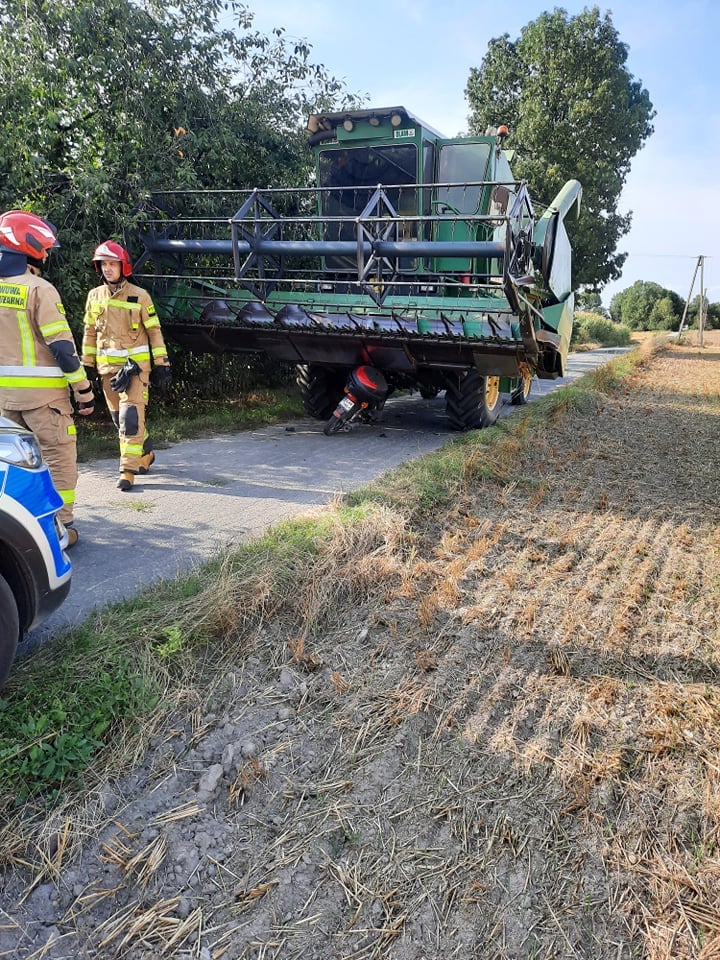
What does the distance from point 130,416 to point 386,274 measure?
3318mm

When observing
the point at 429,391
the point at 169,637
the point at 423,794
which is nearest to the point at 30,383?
the point at 169,637

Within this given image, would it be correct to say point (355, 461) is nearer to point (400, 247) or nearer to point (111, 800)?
point (400, 247)

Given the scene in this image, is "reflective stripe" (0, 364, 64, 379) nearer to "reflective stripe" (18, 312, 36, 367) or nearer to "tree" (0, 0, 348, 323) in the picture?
"reflective stripe" (18, 312, 36, 367)

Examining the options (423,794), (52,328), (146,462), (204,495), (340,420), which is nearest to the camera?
(423,794)

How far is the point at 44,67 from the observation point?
22.6ft

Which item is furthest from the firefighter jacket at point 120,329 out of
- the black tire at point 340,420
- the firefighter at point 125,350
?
the black tire at point 340,420

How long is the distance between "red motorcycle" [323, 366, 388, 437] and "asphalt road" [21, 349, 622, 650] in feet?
0.56

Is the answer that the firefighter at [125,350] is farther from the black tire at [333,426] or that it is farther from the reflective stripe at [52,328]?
the black tire at [333,426]

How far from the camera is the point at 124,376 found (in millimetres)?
5316

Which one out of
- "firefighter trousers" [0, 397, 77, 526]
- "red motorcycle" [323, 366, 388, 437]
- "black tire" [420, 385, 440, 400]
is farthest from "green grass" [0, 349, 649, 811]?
"black tire" [420, 385, 440, 400]

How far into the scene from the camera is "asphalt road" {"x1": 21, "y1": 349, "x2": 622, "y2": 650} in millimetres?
3674

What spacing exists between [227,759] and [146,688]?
1.42 ft

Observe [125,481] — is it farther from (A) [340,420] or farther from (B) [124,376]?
(A) [340,420]

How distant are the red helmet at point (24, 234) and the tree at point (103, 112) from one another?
3254mm
